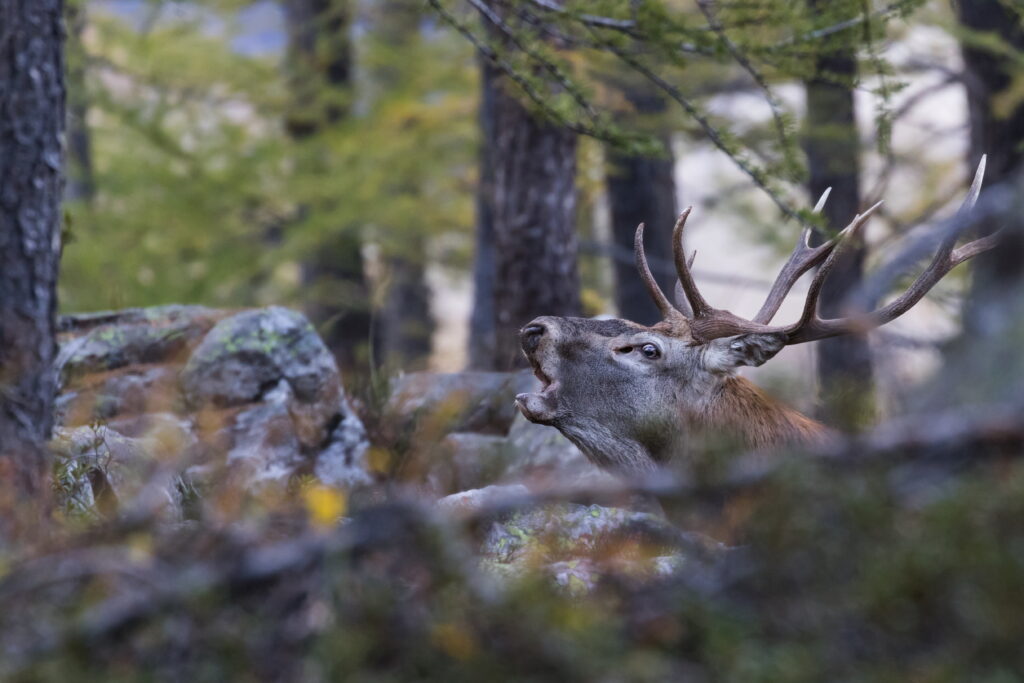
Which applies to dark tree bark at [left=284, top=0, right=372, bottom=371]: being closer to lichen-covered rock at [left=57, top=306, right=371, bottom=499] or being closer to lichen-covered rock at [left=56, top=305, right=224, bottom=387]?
lichen-covered rock at [left=56, top=305, right=224, bottom=387]

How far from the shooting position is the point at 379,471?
6.07 m

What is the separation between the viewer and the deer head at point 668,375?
16.6 feet

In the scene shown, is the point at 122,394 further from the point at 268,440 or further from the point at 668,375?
the point at 668,375

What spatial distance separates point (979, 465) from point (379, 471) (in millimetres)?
4418

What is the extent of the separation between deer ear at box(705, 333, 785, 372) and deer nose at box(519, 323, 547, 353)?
2.72 ft

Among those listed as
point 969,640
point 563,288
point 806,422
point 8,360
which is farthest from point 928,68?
point 969,640

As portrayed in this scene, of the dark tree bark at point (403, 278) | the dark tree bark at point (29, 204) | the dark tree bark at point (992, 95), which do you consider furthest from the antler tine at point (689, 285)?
the dark tree bark at point (403, 278)

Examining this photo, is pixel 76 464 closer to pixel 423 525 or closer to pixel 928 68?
pixel 423 525

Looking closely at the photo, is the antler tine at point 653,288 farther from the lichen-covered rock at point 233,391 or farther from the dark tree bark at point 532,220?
the dark tree bark at point 532,220

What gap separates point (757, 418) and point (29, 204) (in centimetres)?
345

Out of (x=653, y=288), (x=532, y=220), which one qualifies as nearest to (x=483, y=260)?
(x=532, y=220)

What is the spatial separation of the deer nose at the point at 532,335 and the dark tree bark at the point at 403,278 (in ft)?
25.2

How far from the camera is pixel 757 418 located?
5.08 meters

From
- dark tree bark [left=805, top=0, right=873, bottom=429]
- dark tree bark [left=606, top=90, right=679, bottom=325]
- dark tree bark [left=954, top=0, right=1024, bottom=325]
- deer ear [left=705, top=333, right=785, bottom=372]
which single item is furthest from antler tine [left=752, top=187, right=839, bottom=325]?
dark tree bark [left=606, top=90, right=679, bottom=325]
